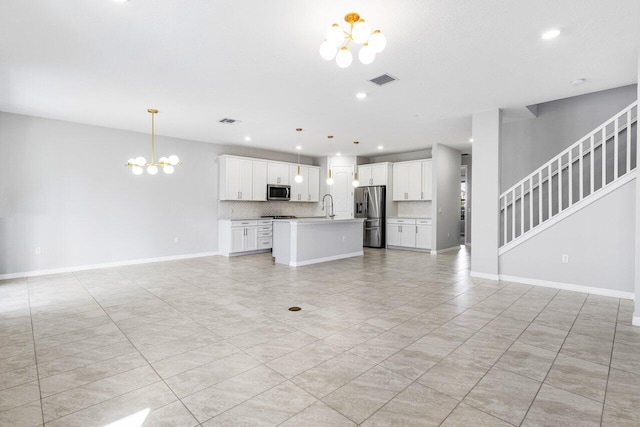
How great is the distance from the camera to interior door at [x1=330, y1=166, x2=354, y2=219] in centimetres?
1009

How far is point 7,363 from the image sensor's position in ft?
8.16

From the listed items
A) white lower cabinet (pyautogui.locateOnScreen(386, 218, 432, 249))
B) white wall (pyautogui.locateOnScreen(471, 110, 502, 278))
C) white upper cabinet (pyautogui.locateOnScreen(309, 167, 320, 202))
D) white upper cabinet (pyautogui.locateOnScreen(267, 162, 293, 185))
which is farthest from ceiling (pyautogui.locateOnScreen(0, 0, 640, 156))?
white upper cabinet (pyautogui.locateOnScreen(309, 167, 320, 202))

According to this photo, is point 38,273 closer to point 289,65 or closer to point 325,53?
point 289,65

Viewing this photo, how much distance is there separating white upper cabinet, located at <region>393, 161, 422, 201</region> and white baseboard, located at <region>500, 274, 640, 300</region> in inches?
163

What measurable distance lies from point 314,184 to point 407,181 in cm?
287

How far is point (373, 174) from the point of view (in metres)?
9.81

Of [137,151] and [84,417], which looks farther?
[137,151]

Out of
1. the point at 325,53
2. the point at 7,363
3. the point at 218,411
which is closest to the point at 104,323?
the point at 7,363

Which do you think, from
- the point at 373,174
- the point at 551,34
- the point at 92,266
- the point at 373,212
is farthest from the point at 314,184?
the point at 551,34

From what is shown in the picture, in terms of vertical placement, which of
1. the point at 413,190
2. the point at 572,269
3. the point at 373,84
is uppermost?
the point at 373,84

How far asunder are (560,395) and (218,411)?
7.09 feet

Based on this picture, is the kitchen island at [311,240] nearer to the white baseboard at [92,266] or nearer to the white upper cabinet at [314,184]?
the white baseboard at [92,266]

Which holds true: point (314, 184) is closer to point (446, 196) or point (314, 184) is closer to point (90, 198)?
point (446, 196)

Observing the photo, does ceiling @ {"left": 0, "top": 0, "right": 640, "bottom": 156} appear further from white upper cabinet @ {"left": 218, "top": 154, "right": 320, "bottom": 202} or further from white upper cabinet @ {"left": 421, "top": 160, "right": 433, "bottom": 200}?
white upper cabinet @ {"left": 421, "top": 160, "right": 433, "bottom": 200}
